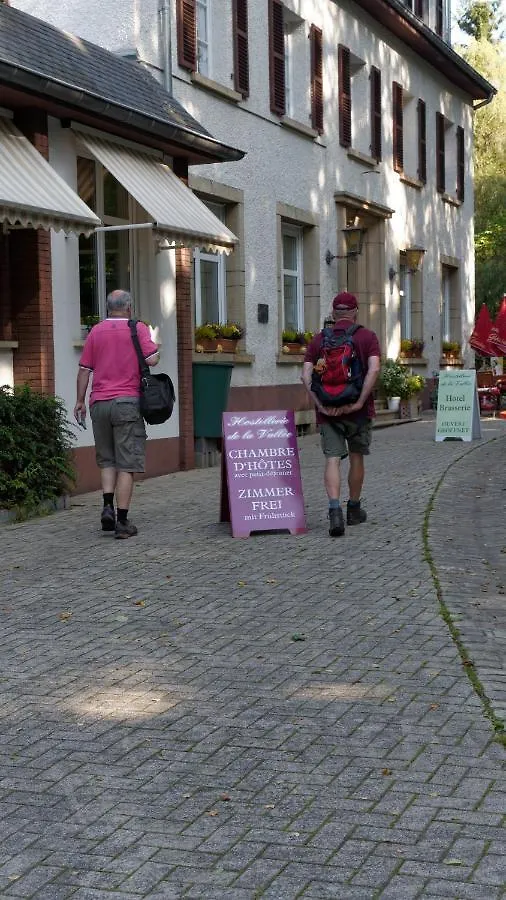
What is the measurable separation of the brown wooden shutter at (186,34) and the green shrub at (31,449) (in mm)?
6262

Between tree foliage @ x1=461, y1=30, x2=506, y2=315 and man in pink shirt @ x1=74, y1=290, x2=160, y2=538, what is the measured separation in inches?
1253

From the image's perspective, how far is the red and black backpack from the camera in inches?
375

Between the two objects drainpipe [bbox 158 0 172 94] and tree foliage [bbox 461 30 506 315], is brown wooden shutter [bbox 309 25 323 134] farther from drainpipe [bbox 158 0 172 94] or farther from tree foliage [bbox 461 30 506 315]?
tree foliage [bbox 461 30 506 315]

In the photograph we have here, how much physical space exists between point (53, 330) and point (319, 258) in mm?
9428

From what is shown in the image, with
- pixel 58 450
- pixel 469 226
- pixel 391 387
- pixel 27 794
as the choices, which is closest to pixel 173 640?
pixel 27 794

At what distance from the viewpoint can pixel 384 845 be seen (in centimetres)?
385

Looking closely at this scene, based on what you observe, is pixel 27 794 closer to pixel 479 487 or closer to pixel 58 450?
pixel 58 450

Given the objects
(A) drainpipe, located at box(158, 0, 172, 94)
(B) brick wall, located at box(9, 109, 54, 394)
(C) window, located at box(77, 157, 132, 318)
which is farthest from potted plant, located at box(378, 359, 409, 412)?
(B) brick wall, located at box(9, 109, 54, 394)

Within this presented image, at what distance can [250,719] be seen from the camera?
514 cm

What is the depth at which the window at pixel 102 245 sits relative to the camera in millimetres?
13273

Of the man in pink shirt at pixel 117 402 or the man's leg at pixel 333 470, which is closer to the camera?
the man's leg at pixel 333 470

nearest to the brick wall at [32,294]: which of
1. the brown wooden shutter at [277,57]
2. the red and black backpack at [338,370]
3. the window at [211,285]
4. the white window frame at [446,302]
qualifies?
the red and black backpack at [338,370]

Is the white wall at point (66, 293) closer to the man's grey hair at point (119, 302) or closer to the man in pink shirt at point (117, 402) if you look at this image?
the man in pink shirt at point (117, 402)

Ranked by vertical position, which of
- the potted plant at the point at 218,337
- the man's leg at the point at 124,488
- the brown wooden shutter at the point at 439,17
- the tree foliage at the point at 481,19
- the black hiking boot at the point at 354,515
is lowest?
the black hiking boot at the point at 354,515
